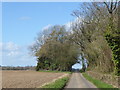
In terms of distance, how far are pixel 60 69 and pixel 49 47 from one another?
11.6m

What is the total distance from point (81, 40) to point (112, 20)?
126 feet

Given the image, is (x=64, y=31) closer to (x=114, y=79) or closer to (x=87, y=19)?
(x=87, y=19)

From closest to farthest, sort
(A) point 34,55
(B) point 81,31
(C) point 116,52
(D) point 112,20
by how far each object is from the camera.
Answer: (C) point 116,52
(D) point 112,20
(B) point 81,31
(A) point 34,55

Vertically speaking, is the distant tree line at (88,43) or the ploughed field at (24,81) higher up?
the distant tree line at (88,43)

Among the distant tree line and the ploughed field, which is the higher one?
the distant tree line

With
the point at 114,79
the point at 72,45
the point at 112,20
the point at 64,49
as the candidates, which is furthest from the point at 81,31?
the point at 114,79

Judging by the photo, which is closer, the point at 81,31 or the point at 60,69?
the point at 81,31

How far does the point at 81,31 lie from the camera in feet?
218

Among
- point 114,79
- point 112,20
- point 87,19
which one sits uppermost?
point 87,19

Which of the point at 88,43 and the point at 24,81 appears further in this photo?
the point at 88,43

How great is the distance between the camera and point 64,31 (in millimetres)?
96938

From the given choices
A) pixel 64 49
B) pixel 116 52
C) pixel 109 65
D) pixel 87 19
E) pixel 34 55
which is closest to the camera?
pixel 116 52

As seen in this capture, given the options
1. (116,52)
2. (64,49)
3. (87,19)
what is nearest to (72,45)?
(64,49)

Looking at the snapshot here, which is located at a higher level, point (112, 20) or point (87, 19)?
point (87, 19)
